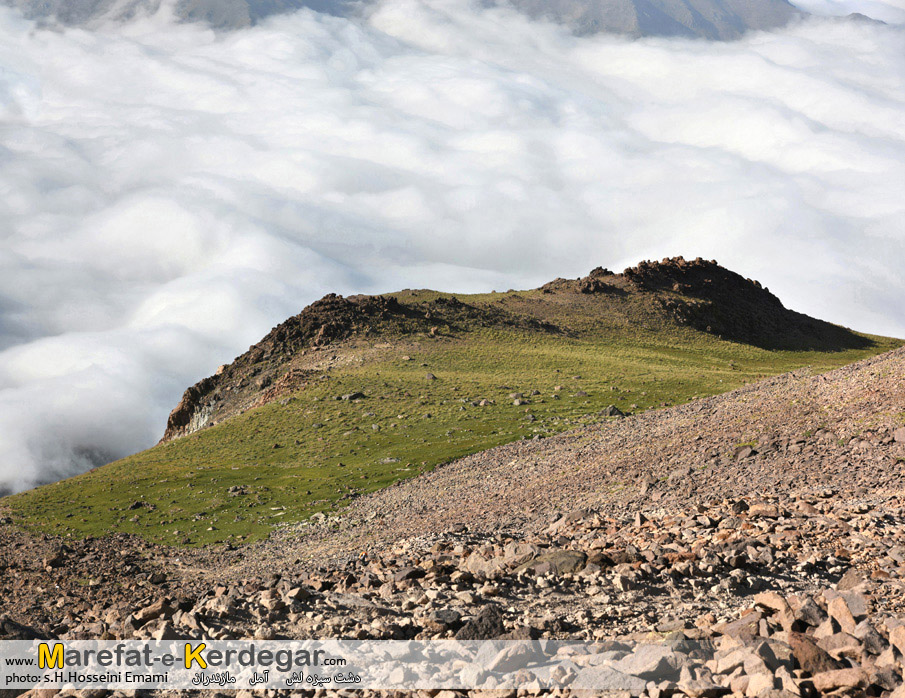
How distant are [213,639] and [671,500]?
1723 centimetres

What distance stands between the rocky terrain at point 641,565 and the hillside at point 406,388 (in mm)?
7779

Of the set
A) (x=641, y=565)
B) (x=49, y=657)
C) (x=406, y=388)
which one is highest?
(x=406, y=388)

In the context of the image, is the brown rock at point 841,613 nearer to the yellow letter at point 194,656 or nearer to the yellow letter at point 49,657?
the yellow letter at point 194,656

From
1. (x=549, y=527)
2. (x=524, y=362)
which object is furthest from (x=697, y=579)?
(x=524, y=362)

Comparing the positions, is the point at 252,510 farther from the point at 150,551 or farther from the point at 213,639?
the point at 213,639

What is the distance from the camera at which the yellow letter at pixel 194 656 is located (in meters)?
13.5

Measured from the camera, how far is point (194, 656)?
13750 mm

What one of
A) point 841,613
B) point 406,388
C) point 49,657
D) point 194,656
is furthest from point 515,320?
point 841,613

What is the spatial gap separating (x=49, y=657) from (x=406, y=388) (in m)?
55.9

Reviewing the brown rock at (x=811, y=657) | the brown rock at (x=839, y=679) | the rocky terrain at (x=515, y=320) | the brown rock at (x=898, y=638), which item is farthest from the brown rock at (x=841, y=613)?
the rocky terrain at (x=515, y=320)

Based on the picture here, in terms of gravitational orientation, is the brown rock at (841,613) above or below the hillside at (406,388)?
below

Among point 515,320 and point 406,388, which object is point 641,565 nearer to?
point 406,388

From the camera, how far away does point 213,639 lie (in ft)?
46.8

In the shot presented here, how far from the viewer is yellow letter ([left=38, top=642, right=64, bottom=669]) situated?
14.6 metres
